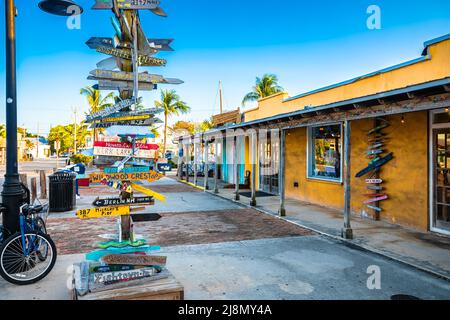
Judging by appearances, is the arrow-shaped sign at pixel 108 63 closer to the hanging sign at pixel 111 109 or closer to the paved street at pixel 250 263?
the hanging sign at pixel 111 109

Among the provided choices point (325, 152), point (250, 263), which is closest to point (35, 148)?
point (325, 152)

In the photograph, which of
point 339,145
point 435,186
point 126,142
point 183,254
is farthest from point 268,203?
point 126,142

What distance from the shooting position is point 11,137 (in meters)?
4.59

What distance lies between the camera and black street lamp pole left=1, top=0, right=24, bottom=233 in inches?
179

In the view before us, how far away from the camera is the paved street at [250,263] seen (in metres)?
4.04

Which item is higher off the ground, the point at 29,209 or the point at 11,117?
the point at 11,117

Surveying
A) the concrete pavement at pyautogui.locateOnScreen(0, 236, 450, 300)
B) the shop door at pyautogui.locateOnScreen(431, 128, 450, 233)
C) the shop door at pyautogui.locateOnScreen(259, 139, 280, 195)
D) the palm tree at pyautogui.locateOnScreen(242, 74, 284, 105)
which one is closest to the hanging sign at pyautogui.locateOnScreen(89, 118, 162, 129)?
the concrete pavement at pyautogui.locateOnScreen(0, 236, 450, 300)

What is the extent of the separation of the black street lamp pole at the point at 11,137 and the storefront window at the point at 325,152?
7919mm

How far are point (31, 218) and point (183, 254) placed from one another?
2.31 meters

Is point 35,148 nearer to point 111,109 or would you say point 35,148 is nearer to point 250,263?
point 250,263

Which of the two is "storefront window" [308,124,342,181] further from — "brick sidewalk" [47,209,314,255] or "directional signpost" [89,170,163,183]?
"directional signpost" [89,170,163,183]

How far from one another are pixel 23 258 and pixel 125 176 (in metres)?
1.88

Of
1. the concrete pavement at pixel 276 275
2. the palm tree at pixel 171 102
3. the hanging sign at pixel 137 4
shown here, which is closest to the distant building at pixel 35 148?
the palm tree at pixel 171 102
